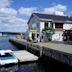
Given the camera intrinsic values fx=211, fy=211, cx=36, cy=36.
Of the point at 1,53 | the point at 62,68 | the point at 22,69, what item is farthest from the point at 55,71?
the point at 1,53

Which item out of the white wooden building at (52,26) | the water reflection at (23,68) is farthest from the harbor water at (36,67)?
the white wooden building at (52,26)

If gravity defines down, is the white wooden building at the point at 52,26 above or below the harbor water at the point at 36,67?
above

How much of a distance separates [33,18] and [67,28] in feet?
32.5

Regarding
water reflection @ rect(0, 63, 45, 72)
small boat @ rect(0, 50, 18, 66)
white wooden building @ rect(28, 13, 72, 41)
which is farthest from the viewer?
white wooden building @ rect(28, 13, 72, 41)

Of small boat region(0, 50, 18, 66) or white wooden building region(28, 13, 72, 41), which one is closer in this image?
small boat region(0, 50, 18, 66)

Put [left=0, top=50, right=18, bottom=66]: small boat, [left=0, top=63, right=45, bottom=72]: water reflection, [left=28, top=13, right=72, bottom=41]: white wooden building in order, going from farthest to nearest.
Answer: [left=28, top=13, right=72, bottom=41]: white wooden building → [left=0, top=50, right=18, bottom=66]: small boat → [left=0, top=63, right=45, bottom=72]: water reflection

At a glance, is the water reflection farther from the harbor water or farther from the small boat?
the small boat

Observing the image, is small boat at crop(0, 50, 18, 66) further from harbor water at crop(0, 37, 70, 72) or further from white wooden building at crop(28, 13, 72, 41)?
white wooden building at crop(28, 13, 72, 41)

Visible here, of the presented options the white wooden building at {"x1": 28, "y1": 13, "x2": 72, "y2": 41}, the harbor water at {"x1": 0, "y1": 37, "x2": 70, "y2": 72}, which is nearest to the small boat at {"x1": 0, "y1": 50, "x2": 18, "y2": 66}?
the harbor water at {"x1": 0, "y1": 37, "x2": 70, "y2": 72}

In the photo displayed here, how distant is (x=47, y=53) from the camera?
31844 millimetres

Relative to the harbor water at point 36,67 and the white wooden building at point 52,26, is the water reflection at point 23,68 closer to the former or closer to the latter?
the harbor water at point 36,67

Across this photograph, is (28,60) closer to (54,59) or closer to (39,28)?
(54,59)

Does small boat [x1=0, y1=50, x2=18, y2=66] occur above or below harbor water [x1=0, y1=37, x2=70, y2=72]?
above

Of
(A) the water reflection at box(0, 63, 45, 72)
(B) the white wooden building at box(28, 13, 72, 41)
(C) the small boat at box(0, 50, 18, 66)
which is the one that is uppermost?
(B) the white wooden building at box(28, 13, 72, 41)
